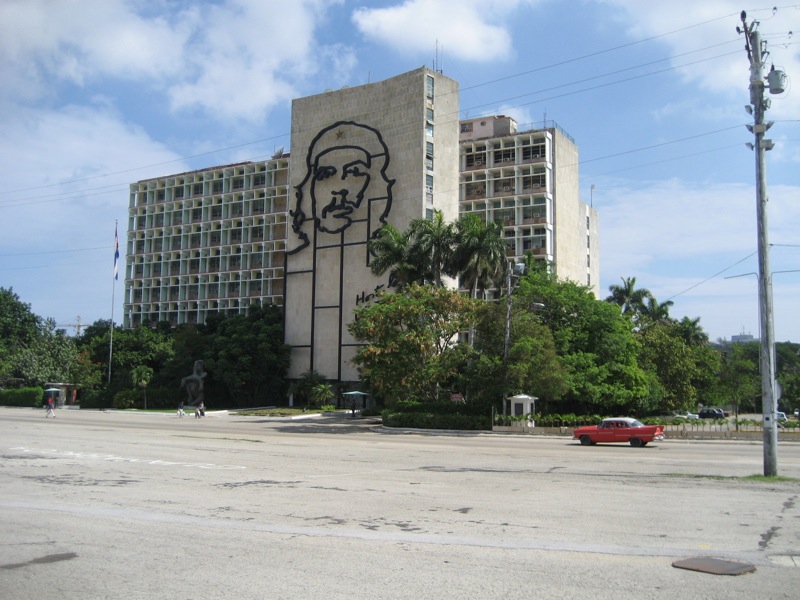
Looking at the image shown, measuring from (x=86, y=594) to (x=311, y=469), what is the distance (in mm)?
13242

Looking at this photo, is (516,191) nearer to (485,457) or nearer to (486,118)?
(486,118)

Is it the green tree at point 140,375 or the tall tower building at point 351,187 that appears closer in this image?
the tall tower building at point 351,187

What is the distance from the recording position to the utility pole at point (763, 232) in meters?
18.6

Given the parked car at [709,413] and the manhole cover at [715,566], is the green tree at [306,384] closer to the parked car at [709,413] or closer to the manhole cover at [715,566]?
the parked car at [709,413]

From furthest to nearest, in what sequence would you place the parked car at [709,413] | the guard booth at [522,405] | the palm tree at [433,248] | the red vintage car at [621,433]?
the parked car at [709,413], the palm tree at [433,248], the guard booth at [522,405], the red vintage car at [621,433]

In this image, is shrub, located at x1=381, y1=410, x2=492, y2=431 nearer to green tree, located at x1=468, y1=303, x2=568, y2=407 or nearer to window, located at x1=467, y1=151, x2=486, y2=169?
green tree, located at x1=468, y1=303, x2=568, y2=407

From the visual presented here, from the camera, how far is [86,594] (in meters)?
7.51

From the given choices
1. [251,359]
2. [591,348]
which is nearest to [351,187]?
[251,359]

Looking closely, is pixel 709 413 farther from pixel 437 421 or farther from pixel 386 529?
pixel 386 529

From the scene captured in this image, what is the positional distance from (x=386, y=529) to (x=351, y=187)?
68.2 meters

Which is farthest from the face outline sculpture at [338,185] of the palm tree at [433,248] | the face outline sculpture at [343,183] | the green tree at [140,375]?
the green tree at [140,375]

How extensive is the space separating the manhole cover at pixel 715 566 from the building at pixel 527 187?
240ft

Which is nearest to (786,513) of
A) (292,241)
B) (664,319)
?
(664,319)

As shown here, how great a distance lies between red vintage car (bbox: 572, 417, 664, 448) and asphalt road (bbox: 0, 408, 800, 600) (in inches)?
392
